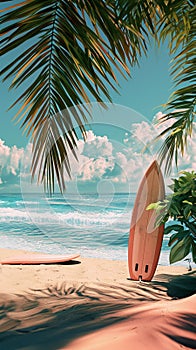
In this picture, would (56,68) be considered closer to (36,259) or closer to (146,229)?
(146,229)

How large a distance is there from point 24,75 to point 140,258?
7.62ft

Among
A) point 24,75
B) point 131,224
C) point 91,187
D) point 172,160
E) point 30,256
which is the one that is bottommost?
point 30,256

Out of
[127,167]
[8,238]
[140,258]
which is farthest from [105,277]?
[8,238]

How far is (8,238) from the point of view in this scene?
577 inches

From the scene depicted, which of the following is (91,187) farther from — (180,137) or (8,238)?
(8,238)

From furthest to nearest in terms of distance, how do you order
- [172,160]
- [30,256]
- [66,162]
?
[30,256] → [172,160] → [66,162]

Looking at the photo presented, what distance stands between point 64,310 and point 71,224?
8.56 feet

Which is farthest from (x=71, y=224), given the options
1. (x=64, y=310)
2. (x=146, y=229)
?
(x=64, y=310)

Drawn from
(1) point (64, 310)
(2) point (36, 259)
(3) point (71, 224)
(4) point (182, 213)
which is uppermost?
(4) point (182, 213)

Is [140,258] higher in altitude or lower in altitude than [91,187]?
lower

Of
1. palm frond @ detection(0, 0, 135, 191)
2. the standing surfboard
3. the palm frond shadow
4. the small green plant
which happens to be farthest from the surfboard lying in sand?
palm frond @ detection(0, 0, 135, 191)

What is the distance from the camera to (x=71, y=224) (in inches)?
199

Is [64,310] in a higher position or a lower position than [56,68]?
lower

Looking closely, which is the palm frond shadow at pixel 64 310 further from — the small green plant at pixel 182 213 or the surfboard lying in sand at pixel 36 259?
the surfboard lying in sand at pixel 36 259
